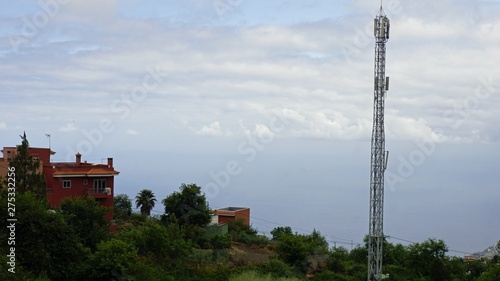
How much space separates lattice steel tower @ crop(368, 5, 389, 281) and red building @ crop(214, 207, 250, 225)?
16404 millimetres

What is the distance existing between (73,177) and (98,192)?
146 centimetres

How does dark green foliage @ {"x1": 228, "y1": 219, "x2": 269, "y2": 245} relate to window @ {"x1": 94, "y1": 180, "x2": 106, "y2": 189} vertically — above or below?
below

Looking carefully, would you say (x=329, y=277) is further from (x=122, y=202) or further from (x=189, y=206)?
(x=122, y=202)

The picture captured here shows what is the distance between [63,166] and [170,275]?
38.1ft

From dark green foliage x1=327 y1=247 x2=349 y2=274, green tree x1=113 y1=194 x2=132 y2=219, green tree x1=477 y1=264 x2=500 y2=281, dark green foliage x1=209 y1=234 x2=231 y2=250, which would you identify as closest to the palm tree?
green tree x1=113 y1=194 x2=132 y2=219

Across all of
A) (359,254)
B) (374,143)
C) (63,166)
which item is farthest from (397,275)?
(63,166)

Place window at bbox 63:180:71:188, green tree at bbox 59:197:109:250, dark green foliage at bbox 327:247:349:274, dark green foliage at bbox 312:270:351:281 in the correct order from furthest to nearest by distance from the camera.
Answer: window at bbox 63:180:71:188
dark green foliage at bbox 327:247:349:274
dark green foliage at bbox 312:270:351:281
green tree at bbox 59:197:109:250

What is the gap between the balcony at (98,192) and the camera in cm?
3002

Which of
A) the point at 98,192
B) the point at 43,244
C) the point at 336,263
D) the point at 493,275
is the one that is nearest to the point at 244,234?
the point at 336,263

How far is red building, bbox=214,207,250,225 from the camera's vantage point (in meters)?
39.5

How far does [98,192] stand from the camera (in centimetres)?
3031

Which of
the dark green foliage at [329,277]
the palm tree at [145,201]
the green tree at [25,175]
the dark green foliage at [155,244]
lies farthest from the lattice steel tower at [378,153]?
the palm tree at [145,201]

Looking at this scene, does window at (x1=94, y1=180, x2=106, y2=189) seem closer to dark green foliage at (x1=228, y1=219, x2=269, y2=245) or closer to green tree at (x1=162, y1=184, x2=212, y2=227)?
green tree at (x1=162, y1=184, x2=212, y2=227)

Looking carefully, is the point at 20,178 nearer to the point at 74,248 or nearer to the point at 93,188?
the point at 74,248
